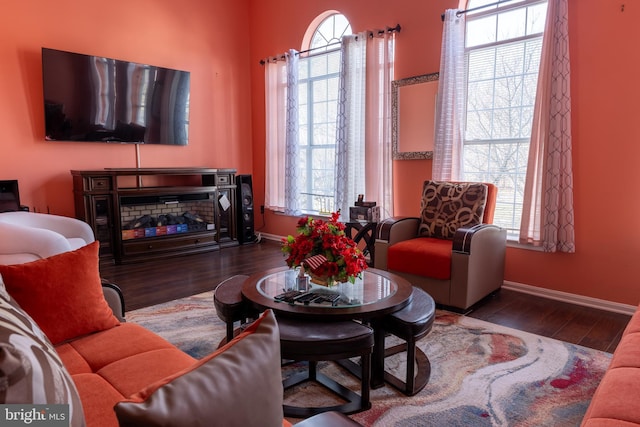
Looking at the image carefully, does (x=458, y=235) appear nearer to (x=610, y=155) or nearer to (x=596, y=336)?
(x=596, y=336)

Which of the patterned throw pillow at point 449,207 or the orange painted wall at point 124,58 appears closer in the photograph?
the patterned throw pillow at point 449,207

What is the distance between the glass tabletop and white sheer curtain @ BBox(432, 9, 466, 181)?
6.27 ft

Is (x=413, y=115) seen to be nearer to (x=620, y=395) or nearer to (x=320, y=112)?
(x=320, y=112)

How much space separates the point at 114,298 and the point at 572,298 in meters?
3.44

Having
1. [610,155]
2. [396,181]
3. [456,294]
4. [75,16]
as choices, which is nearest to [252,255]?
[396,181]

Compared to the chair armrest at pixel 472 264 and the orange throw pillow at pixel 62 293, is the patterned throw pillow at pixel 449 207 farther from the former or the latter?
the orange throw pillow at pixel 62 293

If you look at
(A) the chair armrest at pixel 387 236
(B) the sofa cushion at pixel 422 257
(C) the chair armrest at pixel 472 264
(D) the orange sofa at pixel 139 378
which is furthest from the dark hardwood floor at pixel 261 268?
(D) the orange sofa at pixel 139 378

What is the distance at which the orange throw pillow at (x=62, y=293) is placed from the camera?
1528 mm

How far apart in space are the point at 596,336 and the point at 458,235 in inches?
43.1

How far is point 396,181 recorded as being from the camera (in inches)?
179

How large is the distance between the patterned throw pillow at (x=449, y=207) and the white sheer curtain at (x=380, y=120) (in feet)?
2.35

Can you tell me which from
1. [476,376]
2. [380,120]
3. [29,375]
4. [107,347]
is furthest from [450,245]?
[29,375]

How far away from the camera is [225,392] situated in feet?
2.18

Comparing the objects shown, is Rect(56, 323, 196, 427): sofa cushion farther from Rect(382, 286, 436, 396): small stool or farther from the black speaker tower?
the black speaker tower
